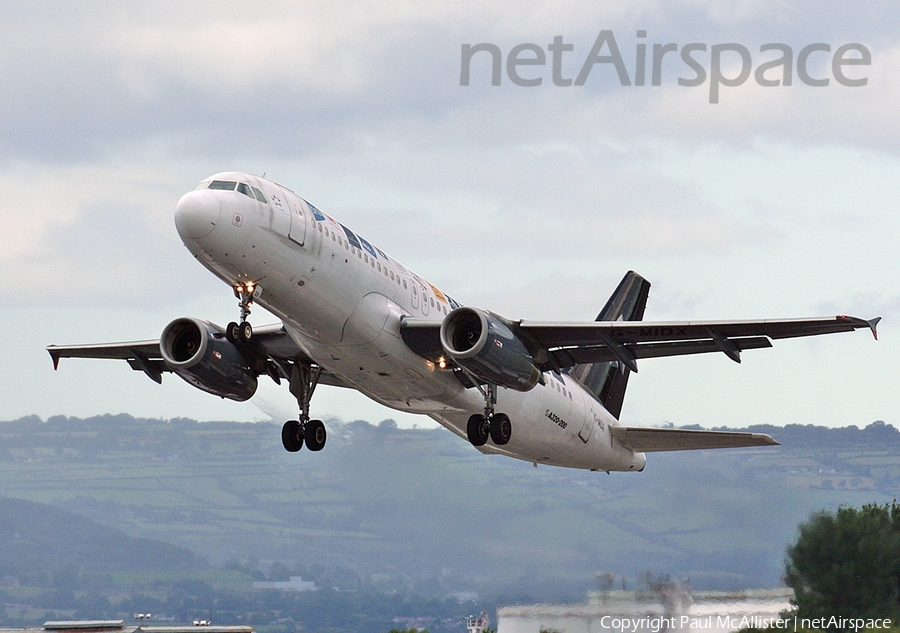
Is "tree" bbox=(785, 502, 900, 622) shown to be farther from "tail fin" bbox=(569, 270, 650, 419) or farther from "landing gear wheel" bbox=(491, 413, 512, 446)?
"landing gear wheel" bbox=(491, 413, 512, 446)

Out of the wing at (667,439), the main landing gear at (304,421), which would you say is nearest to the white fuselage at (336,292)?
the main landing gear at (304,421)

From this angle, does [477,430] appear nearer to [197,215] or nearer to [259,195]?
[259,195]

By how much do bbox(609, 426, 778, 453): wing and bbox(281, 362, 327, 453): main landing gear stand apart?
9.01m

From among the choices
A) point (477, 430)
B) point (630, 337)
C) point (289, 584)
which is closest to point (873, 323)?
point (630, 337)

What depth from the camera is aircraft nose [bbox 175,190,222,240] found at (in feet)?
78.4

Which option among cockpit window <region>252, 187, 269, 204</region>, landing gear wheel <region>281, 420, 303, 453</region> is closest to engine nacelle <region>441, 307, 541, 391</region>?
cockpit window <region>252, 187, 269, 204</region>

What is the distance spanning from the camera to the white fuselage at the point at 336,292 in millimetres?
24391

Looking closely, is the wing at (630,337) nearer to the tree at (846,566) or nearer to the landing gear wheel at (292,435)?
the landing gear wheel at (292,435)

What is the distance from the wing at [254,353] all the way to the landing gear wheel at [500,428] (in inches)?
171

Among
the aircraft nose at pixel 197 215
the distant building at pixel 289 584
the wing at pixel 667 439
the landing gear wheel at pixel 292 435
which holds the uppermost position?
the aircraft nose at pixel 197 215

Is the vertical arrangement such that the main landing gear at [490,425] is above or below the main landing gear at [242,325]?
below

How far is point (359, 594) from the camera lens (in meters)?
54.7

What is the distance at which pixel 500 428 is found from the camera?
30062mm

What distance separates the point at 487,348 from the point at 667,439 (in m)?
11.0
